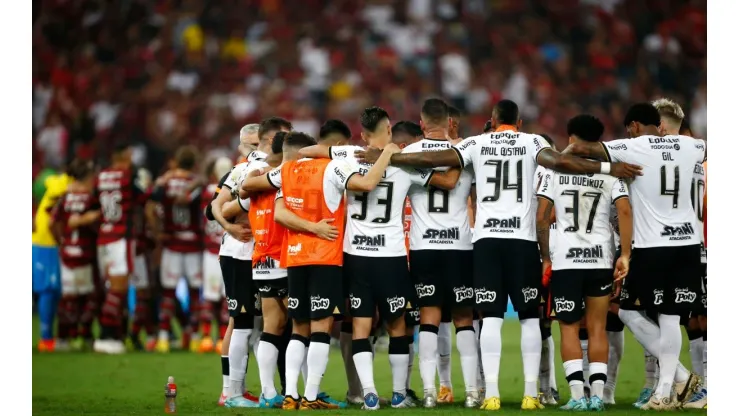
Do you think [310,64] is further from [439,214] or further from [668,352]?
[668,352]

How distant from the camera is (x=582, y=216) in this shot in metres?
8.88

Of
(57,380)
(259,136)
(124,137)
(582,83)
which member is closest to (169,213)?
(57,380)

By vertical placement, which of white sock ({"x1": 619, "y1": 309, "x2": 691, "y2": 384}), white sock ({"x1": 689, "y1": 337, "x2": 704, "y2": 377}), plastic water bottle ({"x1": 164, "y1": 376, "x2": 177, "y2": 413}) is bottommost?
plastic water bottle ({"x1": 164, "y1": 376, "x2": 177, "y2": 413})

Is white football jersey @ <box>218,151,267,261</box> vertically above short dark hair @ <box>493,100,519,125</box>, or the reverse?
short dark hair @ <box>493,100,519,125</box>

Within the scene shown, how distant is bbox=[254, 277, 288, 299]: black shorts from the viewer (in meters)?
9.31

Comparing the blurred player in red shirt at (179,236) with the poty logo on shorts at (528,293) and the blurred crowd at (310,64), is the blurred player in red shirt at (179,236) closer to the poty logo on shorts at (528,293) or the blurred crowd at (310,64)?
the poty logo on shorts at (528,293)

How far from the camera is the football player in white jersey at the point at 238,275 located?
31.3 ft

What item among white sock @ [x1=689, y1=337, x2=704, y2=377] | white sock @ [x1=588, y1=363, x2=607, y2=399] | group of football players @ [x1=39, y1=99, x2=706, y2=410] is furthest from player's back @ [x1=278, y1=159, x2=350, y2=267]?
white sock @ [x1=689, y1=337, x2=704, y2=377]

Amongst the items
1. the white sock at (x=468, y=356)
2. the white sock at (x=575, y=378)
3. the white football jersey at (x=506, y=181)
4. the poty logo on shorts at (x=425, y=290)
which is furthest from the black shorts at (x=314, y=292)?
the white sock at (x=575, y=378)

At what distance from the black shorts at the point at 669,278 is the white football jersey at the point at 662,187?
7 centimetres

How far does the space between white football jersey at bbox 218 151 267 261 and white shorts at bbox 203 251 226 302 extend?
4709 millimetres

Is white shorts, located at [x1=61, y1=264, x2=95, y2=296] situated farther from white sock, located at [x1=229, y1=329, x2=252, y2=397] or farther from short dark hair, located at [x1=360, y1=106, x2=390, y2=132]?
short dark hair, located at [x1=360, y1=106, x2=390, y2=132]

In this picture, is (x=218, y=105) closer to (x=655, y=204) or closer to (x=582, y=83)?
(x=582, y=83)

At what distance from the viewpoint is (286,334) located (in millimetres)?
9750
